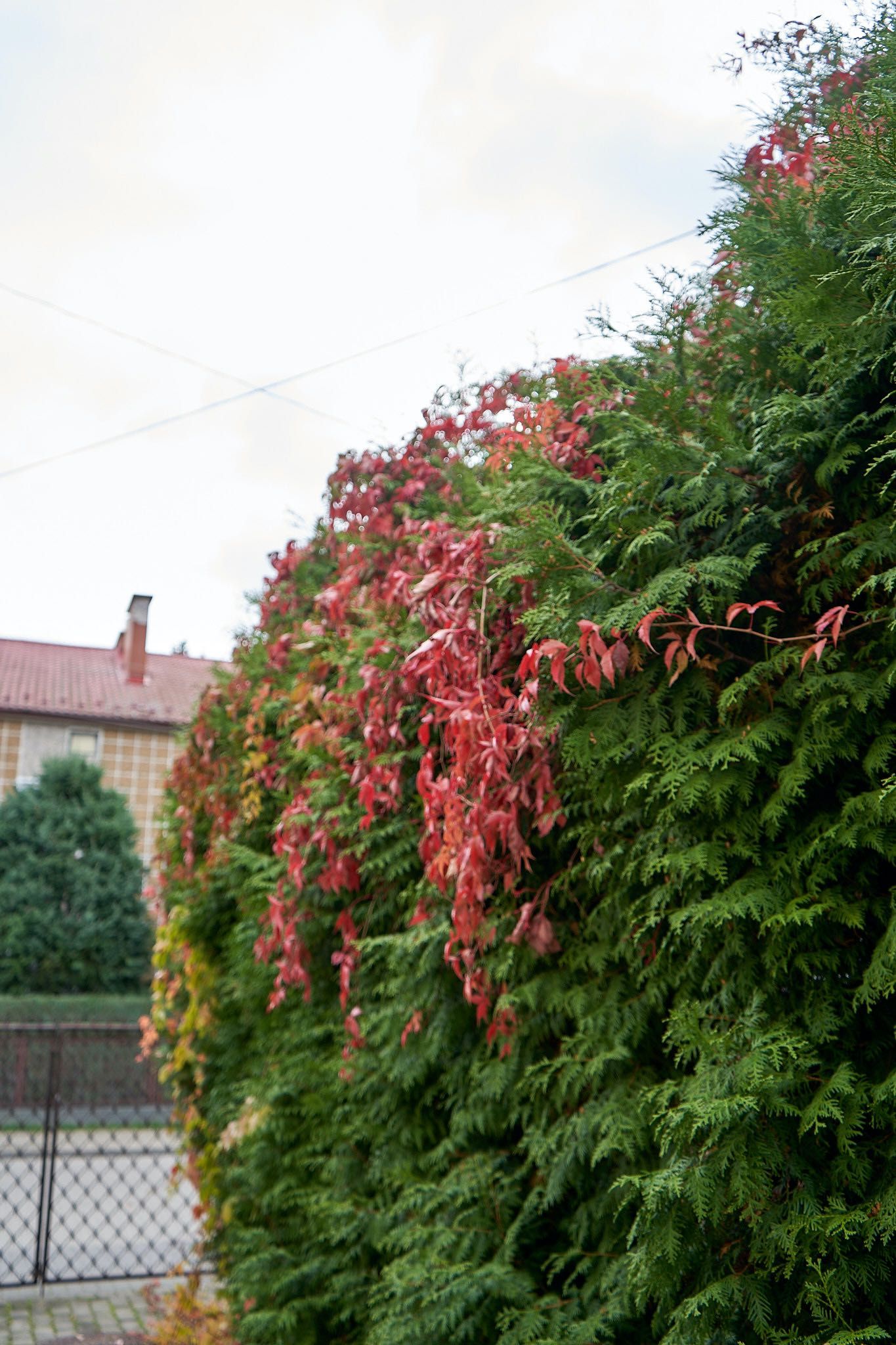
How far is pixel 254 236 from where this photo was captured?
19.4 feet

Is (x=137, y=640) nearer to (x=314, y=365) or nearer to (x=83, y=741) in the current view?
(x=83, y=741)

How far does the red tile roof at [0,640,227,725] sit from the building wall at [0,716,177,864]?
0.33 meters

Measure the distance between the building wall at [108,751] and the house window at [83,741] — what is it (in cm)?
2

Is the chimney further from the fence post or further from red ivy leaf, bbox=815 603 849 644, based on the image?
red ivy leaf, bbox=815 603 849 644

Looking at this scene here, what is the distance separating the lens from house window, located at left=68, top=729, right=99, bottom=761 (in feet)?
81.0

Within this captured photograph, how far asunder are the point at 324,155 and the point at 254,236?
693 mm

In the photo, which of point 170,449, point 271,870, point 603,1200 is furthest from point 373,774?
point 170,449

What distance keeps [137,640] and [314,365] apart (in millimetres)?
22340

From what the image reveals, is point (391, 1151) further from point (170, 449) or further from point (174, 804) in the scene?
point (170, 449)

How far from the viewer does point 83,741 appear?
81.5ft

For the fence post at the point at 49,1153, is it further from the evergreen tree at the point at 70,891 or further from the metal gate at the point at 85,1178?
the evergreen tree at the point at 70,891

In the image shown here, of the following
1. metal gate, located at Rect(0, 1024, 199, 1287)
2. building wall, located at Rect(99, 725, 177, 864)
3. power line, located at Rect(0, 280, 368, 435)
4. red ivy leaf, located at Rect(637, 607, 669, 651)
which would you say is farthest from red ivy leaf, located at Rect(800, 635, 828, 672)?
building wall, located at Rect(99, 725, 177, 864)

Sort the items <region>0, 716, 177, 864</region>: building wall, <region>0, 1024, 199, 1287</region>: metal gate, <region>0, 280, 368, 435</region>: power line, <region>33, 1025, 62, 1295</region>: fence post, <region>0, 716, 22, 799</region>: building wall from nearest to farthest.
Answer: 1. <region>33, 1025, 62, 1295</region>: fence post
2. <region>0, 280, 368, 435</region>: power line
3. <region>0, 1024, 199, 1287</region>: metal gate
4. <region>0, 716, 22, 799</region>: building wall
5. <region>0, 716, 177, 864</region>: building wall

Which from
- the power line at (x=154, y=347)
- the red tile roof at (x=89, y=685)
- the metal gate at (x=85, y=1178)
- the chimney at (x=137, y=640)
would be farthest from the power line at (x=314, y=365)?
the chimney at (x=137, y=640)
